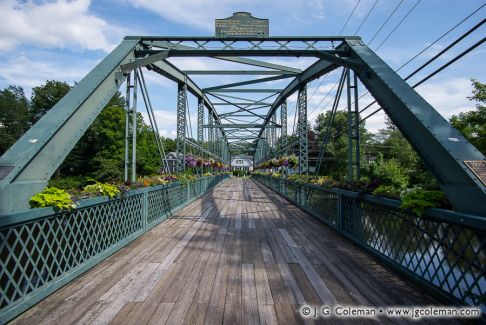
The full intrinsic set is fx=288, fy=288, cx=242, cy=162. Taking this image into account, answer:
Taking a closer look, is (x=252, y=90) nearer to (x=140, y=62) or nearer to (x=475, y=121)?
(x=140, y=62)

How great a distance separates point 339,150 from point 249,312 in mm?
51981

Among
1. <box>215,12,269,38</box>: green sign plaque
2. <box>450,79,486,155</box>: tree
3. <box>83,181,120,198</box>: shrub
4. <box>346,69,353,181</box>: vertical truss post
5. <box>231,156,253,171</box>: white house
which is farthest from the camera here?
<box>231,156,253,171</box>: white house

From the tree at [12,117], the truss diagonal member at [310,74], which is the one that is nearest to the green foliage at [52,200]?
the truss diagonal member at [310,74]

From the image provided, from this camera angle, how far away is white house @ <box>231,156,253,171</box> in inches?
3479

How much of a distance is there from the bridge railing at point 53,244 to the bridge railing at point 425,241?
426 centimetres

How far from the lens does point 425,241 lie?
11.1 ft

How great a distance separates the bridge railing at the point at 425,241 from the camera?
8.86ft

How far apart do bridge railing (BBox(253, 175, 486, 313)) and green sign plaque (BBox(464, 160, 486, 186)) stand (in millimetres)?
617

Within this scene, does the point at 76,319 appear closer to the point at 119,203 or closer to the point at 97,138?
the point at 119,203

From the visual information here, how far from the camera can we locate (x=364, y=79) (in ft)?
19.6

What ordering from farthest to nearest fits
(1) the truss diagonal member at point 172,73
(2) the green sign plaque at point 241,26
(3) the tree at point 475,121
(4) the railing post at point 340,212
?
(3) the tree at point 475,121 < (1) the truss diagonal member at point 172,73 < (2) the green sign plaque at point 241,26 < (4) the railing post at point 340,212

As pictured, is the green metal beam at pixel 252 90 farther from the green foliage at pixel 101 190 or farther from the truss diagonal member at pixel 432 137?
the green foliage at pixel 101 190

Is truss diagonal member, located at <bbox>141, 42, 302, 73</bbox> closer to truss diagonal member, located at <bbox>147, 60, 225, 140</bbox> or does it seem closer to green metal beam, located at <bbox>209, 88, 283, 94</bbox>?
truss diagonal member, located at <bbox>147, 60, 225, 140</bbox>

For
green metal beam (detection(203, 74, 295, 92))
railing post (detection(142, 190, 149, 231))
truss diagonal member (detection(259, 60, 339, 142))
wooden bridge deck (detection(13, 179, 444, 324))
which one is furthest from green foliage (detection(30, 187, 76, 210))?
green metal beam (detection(203, 74, 295, 92))
